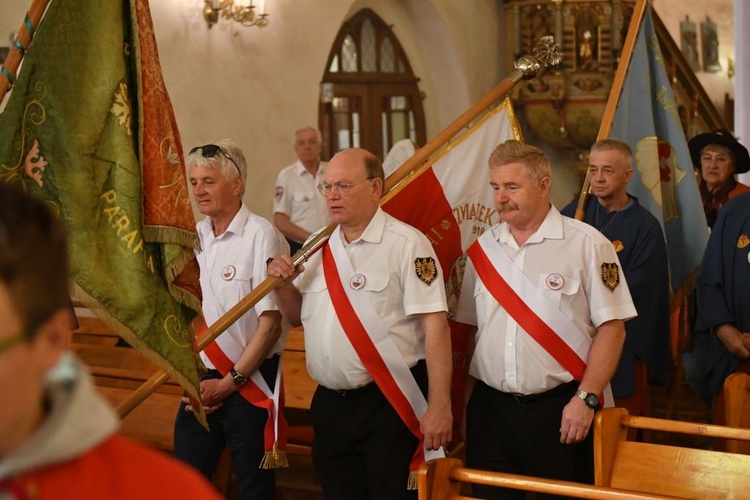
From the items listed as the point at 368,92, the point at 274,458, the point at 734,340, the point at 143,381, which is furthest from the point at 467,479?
the point at 368,92

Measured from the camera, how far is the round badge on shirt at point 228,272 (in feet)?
12.1

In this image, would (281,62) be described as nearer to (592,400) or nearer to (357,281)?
(357,281)

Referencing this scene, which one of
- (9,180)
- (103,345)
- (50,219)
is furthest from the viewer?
(103,345)

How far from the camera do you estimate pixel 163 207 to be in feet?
9.41

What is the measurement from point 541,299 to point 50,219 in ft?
8.08

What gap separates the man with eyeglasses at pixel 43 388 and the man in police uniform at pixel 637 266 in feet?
11.9

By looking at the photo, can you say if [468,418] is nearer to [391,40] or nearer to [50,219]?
[50,219]

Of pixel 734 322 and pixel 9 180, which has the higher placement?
pixel 9 180

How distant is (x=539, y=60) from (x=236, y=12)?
167 inches

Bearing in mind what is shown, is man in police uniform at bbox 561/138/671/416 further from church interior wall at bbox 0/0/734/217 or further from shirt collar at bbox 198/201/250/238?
church interior wall at bbox 0/0/734/217

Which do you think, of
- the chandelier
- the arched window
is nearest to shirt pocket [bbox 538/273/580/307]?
the chandelier

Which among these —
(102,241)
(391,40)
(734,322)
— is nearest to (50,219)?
(102,241)

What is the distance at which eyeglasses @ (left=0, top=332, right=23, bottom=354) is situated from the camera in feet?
3.26

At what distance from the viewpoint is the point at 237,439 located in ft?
12.1
